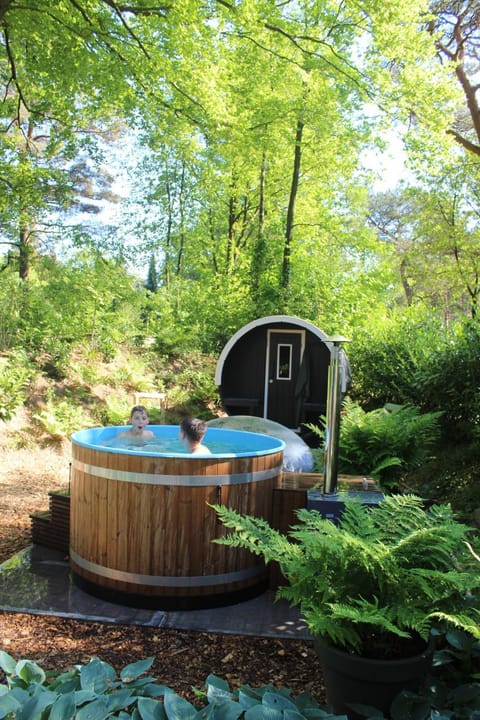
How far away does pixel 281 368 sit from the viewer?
41.8ft

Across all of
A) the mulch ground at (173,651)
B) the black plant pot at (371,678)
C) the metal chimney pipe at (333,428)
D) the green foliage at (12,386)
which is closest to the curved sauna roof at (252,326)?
the green foliage at (12,386)

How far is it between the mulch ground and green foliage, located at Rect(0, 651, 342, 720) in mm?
1227

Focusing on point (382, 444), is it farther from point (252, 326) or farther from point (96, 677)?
point (252, 326)

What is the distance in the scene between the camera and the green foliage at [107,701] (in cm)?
164

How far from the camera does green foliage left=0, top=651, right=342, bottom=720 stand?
5.39 feet

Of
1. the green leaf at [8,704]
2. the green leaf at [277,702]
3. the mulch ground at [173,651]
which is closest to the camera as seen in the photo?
the green leaf at [8,704]

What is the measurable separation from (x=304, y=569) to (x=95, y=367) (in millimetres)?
11392

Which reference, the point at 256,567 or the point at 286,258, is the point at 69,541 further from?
the point at 286,258

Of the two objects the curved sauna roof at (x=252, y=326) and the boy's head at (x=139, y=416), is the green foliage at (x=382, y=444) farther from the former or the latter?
the curved sauna roof at (x=252, y=326)

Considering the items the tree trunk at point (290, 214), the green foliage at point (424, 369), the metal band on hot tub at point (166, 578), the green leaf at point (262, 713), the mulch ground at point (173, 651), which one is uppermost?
the tree trunk at point (290, 214)

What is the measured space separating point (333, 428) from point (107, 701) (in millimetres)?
2794

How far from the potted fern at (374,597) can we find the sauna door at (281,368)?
9.75 metres

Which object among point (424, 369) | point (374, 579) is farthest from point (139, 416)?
point (424, 369)

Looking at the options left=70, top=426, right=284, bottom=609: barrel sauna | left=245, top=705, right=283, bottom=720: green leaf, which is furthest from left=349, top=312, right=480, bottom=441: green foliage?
left=245, top=705, right=283, bottom=720: green leaf
